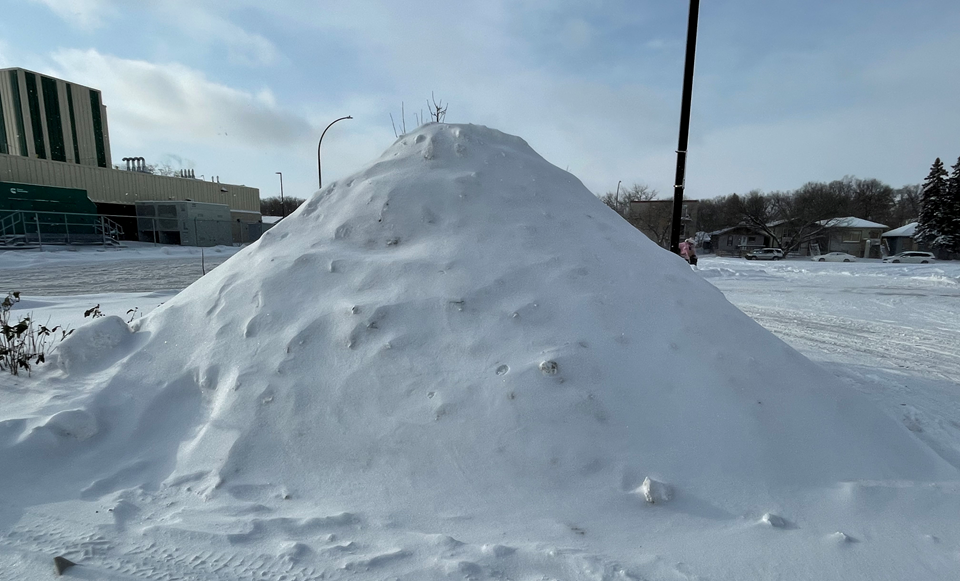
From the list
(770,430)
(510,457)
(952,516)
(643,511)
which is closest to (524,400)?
(510,457)

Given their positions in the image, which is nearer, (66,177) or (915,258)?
(66,177)

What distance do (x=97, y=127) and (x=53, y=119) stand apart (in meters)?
2.42

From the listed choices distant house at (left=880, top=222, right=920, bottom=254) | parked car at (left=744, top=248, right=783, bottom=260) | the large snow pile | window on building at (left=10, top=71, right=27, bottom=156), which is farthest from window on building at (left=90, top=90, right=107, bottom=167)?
distant house at (left=880, top=222, right=920, bottom=254)

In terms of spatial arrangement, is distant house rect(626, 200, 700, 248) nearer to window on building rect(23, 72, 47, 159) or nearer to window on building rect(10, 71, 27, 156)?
window on building rect(23, 72, 47, 159)

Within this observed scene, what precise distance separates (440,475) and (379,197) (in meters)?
2.58

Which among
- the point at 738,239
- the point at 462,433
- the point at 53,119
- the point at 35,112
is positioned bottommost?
the point at 462,433

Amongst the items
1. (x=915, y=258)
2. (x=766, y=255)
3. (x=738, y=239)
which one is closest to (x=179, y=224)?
(x=766, y=255)

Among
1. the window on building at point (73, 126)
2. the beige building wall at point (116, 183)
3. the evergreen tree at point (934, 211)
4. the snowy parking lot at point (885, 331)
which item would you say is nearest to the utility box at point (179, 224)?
the beige building wall at point (116, 183)

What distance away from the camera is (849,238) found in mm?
51438

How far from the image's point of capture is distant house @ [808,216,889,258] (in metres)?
47.3

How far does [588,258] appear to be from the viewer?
3.76 meters

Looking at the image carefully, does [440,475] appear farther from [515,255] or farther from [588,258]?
[588,258]

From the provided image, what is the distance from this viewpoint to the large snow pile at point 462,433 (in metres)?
2.13

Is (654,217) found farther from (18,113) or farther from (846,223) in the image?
(18,113)
